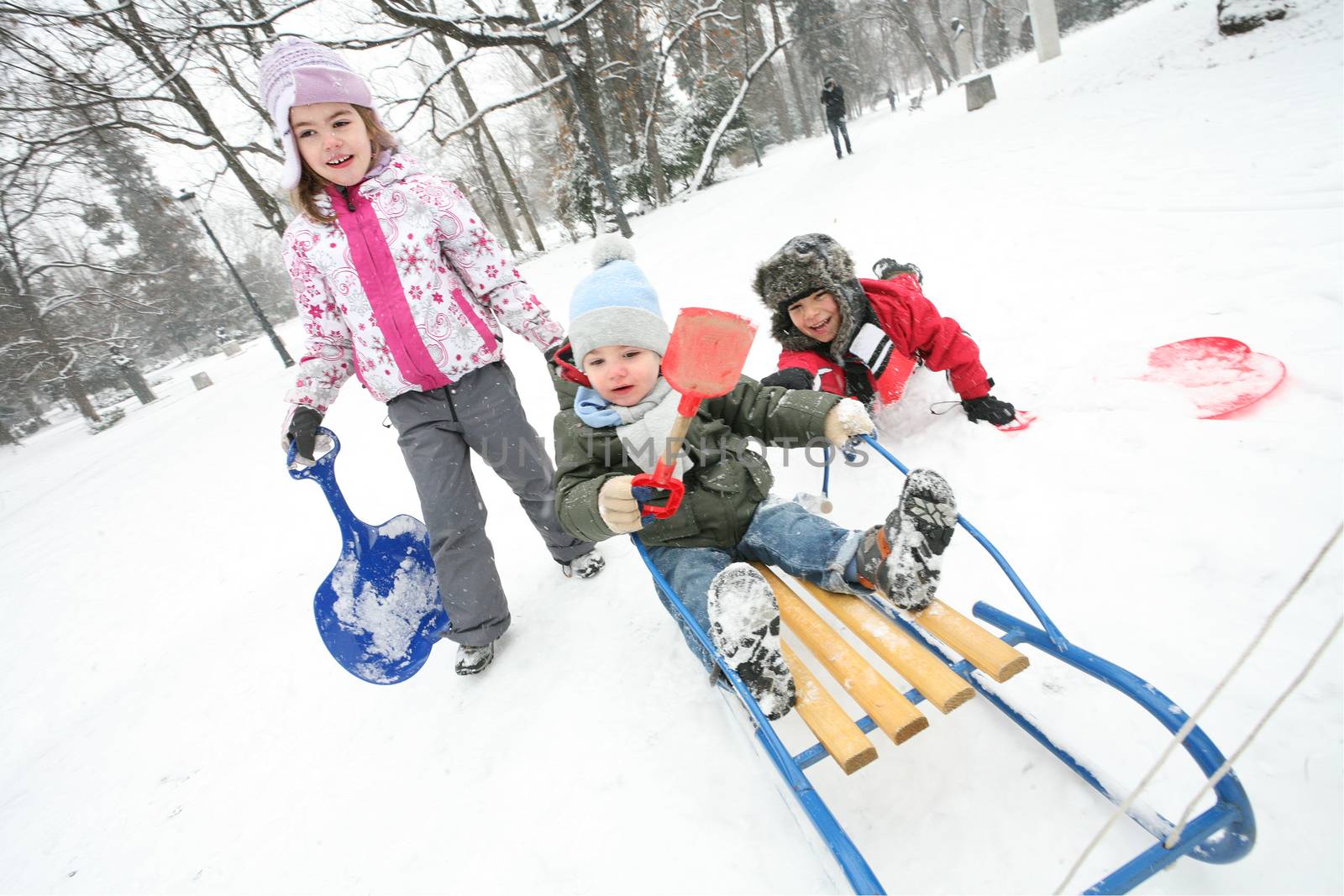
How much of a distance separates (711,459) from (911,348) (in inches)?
54.7

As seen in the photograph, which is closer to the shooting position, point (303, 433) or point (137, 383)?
point (303, 433)

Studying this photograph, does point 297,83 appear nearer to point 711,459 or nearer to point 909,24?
point 711,459

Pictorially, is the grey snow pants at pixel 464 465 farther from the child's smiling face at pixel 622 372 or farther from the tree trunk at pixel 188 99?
the tree trunk at pixel 188 99

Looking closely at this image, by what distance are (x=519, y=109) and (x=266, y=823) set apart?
3276 centimetres

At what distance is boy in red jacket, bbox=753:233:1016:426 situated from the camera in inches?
101

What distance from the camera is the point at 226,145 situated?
1070 centimetres

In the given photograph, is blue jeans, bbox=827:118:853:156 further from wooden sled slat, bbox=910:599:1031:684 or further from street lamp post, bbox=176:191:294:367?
wooden sled slat, bbox=910:599:1031:684

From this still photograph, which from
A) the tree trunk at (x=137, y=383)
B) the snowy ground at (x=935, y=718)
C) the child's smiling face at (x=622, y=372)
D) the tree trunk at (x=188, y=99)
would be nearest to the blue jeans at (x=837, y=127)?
the snowy ground at (x=935, y=718)

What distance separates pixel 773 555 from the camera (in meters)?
1.82

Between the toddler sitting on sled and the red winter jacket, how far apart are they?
2.86ft

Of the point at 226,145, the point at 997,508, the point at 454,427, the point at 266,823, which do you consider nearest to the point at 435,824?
the point at 266,823

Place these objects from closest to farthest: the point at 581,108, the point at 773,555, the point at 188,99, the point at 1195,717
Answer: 1. the point at 1195,717
2. the point at 773,555
3. the point at 581,108
4. the point at 188,99

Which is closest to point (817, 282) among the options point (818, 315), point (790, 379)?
point (818, 315)

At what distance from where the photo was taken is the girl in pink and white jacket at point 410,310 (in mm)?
1812
